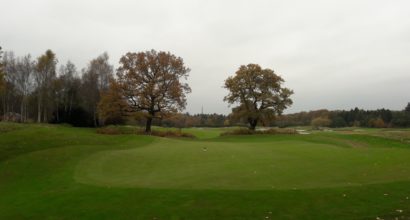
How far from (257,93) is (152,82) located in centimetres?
1695

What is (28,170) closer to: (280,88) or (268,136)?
(268,136)

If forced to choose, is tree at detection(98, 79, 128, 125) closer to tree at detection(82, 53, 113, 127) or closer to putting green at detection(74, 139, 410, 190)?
tree at detection(82, 53, 113, 127)

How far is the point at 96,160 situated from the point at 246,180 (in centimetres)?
1111

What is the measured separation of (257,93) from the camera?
190 feet

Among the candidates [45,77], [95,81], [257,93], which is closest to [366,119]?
[257,93]

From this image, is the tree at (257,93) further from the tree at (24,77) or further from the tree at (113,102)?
the tree at (24,77)

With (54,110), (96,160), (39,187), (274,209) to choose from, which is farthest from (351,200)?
(54,110)

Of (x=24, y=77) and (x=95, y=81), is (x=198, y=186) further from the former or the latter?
(x=24, y=77)

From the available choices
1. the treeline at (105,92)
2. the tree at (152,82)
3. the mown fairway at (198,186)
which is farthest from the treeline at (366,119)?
the mown fairway at (198,186)

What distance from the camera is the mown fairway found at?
11328mm

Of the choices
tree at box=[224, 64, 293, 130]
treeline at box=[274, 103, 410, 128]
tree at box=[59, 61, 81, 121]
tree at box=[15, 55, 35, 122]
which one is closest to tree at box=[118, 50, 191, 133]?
tree at box=[224, 64, 293, 130]

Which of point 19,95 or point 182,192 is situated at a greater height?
point 19,95

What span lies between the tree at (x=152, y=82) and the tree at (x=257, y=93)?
9.28 meters

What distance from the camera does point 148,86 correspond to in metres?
53.9
